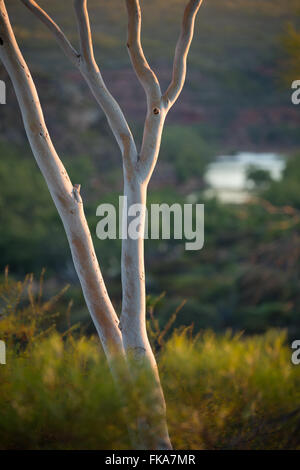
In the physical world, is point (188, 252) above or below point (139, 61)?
below

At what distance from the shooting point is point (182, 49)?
1614mm

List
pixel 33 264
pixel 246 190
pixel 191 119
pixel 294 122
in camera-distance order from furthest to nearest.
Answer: pixel 191 119
pixel 294 122
pixel 246 190
pixel 33 264

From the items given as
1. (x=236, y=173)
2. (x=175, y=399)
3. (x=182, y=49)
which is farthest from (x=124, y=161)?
(x=236, y=173)

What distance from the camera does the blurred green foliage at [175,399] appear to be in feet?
4.36

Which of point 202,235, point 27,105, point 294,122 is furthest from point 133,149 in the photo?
point 294,122

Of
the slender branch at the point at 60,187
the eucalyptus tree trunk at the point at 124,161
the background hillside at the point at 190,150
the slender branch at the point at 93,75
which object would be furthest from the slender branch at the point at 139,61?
the background hillside at the point at 190,150

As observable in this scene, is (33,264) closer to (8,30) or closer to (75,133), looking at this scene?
(75,133)

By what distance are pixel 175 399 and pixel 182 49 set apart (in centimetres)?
130

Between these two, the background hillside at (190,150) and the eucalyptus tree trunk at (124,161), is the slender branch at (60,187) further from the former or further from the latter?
the background hillside at (190,150)

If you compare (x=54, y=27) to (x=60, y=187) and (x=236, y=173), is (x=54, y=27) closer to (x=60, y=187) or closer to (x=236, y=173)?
(x=60, y=187)

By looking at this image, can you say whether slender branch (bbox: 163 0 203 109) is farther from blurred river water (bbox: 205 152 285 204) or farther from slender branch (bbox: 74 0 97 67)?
blurred river water (bbox: 205 152 285 204)

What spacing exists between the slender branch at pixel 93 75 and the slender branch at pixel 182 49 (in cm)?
20

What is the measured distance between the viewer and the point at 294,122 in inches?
554
